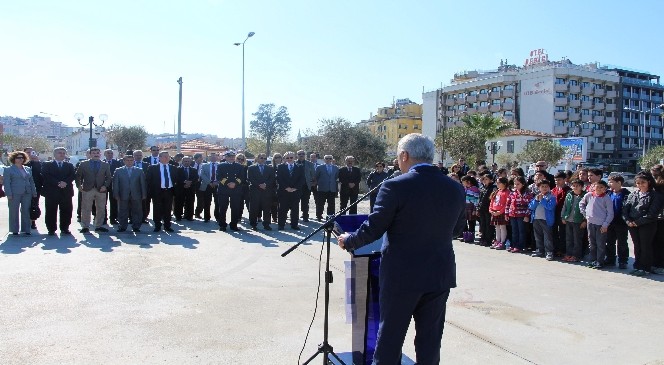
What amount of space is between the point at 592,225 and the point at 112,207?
11080 millimetres

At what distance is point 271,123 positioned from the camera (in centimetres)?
7656

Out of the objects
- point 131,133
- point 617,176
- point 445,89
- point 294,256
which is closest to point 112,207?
point 294,256

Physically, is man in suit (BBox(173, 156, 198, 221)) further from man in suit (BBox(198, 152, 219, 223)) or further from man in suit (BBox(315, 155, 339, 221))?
man in suit (BBox(315, 155, 339, 221))

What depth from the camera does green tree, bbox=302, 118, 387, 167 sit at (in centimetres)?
4250

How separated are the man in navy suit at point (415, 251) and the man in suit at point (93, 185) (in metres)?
10.1

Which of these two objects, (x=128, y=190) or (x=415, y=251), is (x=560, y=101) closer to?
(x=128, y=190)

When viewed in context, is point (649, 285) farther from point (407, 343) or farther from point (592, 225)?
point (407, 343)

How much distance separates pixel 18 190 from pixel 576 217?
11.1 m

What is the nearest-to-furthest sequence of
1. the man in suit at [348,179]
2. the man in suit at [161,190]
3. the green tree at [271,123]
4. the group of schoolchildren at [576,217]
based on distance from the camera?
the group of schoolchildren at [576,217]
the man in suit at [161,190]
the man in suit at [348,179]
the green tree at [271,123]

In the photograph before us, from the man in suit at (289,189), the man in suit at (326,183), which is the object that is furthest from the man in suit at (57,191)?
the man in suit at (326,183)

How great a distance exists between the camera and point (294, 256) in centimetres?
976

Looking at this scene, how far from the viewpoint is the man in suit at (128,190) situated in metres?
12.2

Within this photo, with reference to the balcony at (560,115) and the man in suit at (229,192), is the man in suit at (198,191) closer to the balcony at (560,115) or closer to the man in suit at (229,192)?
the man in suit at (229,192)

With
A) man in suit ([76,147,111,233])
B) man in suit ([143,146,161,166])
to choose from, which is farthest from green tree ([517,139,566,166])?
man in suit ([76,147,111,233])
